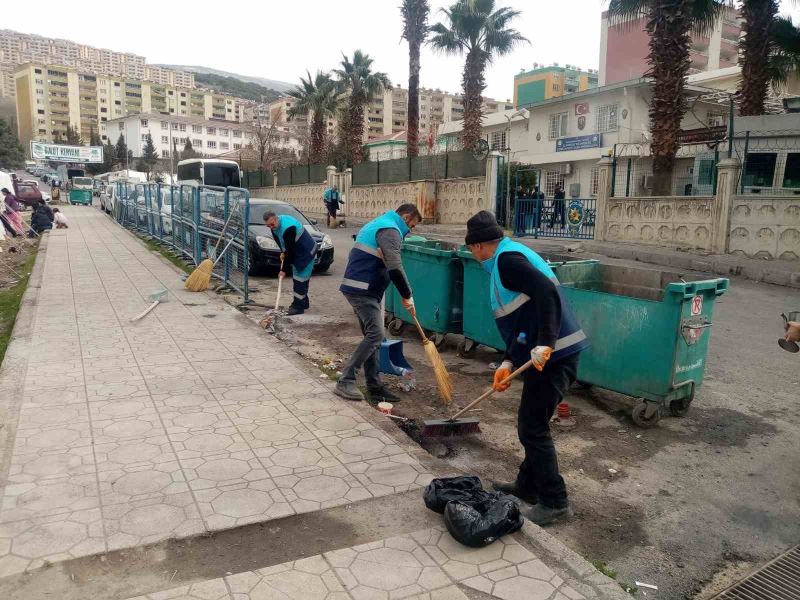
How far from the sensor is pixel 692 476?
4.14 m

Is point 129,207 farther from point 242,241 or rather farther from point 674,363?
point 674,363

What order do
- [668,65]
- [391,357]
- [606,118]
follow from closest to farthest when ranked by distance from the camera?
[391,357]
[668,65]
[606,118]

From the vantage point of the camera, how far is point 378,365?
5.65 m

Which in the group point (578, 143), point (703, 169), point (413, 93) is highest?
point (413, 93)

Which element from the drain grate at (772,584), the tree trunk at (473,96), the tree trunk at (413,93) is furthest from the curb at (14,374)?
the tree trunk at (413,93)

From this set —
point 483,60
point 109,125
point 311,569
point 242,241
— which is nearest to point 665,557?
point 311,569

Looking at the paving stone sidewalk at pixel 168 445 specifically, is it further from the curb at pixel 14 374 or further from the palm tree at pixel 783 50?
the palm tree at pixel 783 50

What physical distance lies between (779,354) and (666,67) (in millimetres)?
11502

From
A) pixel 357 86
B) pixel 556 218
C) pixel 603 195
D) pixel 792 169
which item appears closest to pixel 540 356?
pixel 603 195

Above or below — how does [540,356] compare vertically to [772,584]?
above

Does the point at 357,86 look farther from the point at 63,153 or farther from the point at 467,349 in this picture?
the point at 63,153

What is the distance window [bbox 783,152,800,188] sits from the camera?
18.8m

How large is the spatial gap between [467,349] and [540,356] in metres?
3.71

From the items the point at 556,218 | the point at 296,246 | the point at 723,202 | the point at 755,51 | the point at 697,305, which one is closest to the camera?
the point at 697,305
